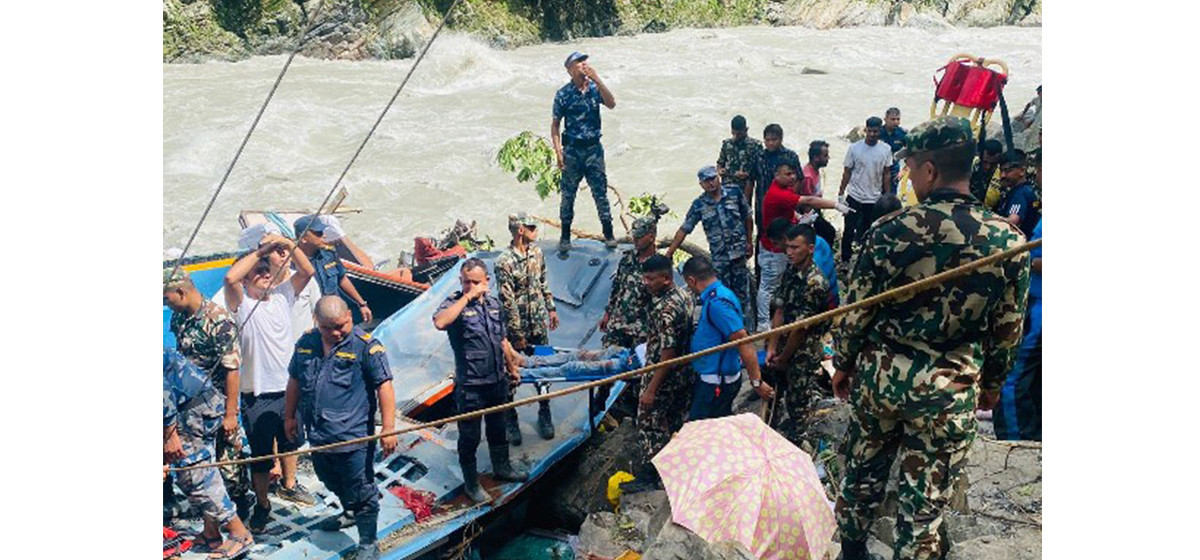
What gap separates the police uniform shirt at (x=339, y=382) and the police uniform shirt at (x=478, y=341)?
0.52m

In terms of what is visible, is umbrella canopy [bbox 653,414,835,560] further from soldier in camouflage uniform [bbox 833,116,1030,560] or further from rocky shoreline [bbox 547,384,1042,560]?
soldier in camouflage uniform [bbox 833,116,1030,560]

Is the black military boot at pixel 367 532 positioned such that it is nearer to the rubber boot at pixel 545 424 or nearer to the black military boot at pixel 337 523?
the black military boot at pixel 337 523

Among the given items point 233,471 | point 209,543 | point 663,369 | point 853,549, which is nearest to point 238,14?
point 233,471

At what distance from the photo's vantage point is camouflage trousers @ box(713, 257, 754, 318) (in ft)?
24.1

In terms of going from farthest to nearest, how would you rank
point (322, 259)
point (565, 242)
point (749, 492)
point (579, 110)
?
point (565, 242)
point (579, 110)
point (322, 259)
point (749, 492)

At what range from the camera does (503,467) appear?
5.94 m

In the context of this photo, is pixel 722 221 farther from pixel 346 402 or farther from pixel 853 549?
pixel 853 549

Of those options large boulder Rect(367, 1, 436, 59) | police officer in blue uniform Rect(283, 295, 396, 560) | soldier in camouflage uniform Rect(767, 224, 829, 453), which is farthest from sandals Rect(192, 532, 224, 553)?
large boulder Rect(367, 1, 436, 59)

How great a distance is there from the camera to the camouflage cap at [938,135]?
3.54m

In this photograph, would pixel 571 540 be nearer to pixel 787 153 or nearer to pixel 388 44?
pixel 787 153

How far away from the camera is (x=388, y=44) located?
22078 mm

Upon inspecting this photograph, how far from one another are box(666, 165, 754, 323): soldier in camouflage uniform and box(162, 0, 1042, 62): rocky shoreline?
15726 mm

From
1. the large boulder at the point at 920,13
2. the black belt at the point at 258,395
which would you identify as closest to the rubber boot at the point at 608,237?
the black belt at the point at 258,395

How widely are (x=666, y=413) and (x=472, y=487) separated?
1.06 metres
